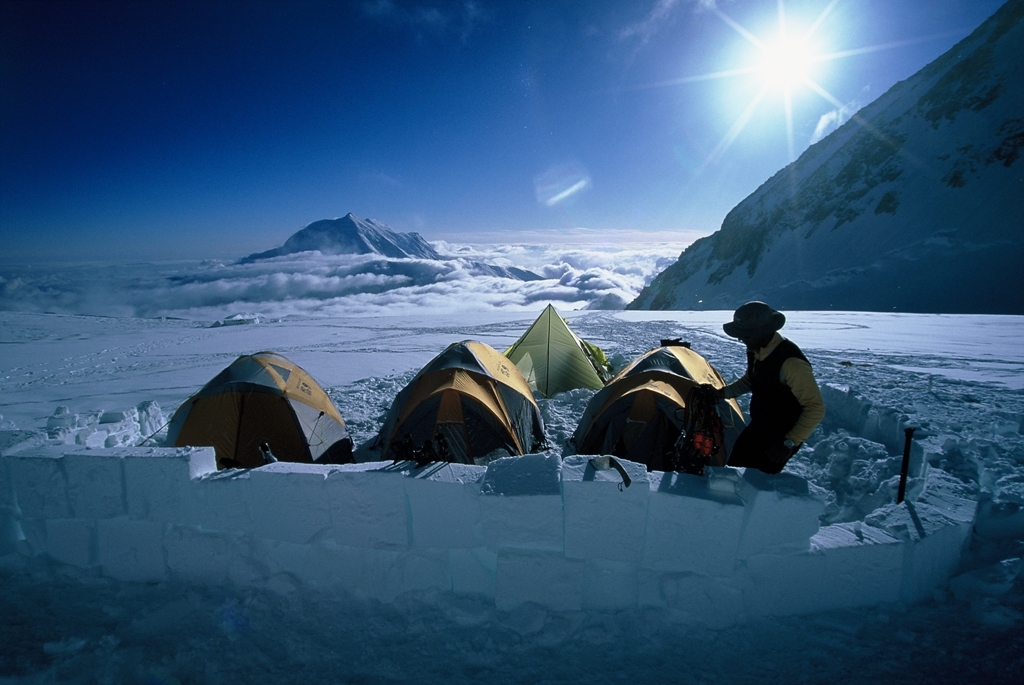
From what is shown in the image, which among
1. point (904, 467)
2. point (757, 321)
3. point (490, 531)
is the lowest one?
point (490, 531)

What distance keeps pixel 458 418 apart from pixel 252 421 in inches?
90.2

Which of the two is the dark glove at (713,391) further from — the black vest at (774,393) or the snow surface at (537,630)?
the snow surface at (537,630)

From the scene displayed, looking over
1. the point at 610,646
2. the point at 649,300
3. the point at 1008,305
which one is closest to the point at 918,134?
the point at 1008,305

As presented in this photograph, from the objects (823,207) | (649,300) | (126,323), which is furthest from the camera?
(649,300)

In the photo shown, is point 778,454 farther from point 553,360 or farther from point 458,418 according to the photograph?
point 553,360

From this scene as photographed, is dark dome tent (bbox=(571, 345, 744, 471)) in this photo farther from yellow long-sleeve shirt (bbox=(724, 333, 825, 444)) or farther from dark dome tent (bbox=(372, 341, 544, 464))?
yellow long-sleeve shirt (bbox=(724, 333, 825, 444))

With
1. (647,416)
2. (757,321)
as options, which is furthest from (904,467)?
(647,416)

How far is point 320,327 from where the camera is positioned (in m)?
23.8

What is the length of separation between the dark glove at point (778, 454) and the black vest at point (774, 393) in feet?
0.50

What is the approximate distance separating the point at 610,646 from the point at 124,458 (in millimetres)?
3105

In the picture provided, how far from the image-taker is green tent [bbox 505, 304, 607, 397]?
8.84m

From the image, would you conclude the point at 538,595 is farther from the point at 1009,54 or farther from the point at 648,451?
the point at 1009,54

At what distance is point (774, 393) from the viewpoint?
3.13 meters

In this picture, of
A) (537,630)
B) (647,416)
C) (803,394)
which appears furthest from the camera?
(647,416)
